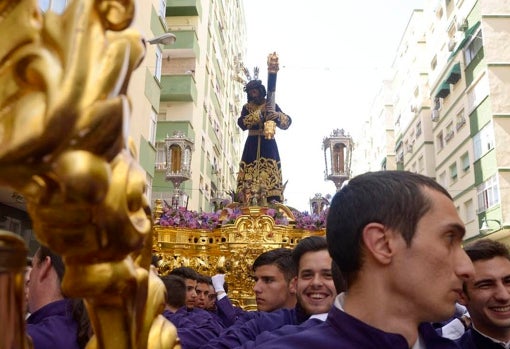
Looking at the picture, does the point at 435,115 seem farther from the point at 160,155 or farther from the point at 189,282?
the point at 189,282

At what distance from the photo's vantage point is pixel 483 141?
20125 mm

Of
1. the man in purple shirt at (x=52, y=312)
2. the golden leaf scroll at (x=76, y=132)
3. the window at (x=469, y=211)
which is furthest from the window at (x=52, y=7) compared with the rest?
the window at (x=469, y=211)

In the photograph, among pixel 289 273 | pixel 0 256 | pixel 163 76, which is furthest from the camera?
pixel 163 76

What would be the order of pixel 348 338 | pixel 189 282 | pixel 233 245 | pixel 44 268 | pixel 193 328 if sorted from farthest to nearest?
1. pixel 233 245
2. pixel 189 282
3. pixel 193 328
4. pixel 44 268
5. pixel 348 338

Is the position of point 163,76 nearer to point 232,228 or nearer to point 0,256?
point 232,228

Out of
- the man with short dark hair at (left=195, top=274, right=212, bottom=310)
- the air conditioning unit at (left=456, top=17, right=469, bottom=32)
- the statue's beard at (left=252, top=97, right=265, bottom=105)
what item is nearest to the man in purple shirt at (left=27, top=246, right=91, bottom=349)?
the man with short dark hair at (left=195, top=274, right=212, bottom=310)

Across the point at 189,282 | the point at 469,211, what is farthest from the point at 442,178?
the point at 189,282

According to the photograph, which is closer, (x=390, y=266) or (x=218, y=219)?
(x=390, y=266)

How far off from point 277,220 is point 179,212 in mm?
1453

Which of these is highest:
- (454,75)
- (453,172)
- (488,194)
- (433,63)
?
(433,63)

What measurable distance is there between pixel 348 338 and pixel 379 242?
257 mm

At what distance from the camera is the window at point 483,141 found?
19.4 m

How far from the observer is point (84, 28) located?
35 cm

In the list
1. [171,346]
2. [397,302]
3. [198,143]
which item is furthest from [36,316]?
[198,143]
